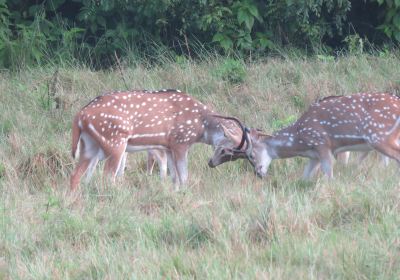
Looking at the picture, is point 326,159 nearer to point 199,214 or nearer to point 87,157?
point 87,157

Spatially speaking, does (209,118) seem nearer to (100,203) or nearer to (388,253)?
(100,203)

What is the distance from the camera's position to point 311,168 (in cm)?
1141

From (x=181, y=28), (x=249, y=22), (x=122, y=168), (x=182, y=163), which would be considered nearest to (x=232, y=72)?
(x=249, y=22)

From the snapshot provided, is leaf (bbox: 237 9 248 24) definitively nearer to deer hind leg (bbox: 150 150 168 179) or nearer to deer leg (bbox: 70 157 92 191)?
deer hind leg (bbox: 150 150 168 179)

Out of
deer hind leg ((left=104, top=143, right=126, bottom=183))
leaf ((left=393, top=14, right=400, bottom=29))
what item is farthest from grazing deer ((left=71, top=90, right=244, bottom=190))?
leaf ((left=393, top=14, right=400, bottom=29))

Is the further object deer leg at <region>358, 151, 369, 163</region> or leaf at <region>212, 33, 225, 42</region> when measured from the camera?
leaf at <region>212, 33, 225, 42</region>

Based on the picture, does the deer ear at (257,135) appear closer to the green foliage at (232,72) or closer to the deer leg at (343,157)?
the deer leg at (343,157)

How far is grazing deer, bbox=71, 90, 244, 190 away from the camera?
11.2 metres

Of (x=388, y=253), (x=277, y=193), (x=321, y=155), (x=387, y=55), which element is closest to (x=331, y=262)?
(x=388, y=253)

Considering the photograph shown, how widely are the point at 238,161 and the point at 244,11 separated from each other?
5078 millimetres

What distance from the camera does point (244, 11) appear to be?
16.6 m

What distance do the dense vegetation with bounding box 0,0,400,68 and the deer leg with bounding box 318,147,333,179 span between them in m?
5.15

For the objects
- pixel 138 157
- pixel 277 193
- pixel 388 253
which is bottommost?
pixel 138 157

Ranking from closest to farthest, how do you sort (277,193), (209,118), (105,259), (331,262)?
(331,262)
(105,259)
(277,193)
(209,118)
